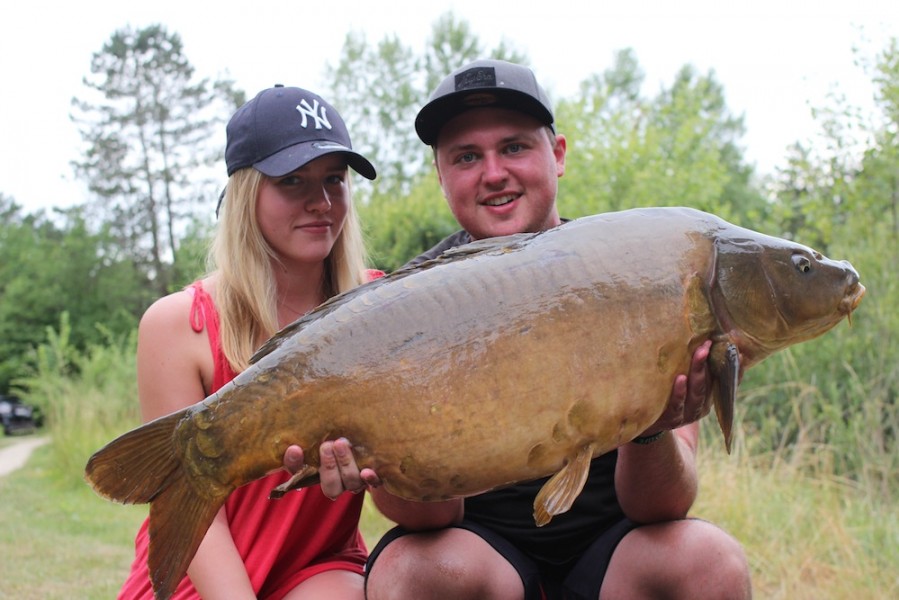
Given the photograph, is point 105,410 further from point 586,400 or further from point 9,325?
point 9,325

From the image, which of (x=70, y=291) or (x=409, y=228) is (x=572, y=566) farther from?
(x=70, y=291)

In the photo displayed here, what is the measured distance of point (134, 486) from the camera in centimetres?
198

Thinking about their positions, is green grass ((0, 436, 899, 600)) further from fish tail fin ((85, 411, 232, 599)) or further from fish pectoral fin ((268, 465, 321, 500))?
fish tail fin ((85, 411, 232, 599))

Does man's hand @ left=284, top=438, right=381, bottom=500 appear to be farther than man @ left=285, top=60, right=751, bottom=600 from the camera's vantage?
No

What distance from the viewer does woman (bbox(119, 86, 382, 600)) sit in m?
2.62

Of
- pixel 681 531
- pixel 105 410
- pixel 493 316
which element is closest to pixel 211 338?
pixel 493 316

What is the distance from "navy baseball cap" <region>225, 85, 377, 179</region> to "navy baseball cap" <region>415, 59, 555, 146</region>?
278 millimetres

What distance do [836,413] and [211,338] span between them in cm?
486

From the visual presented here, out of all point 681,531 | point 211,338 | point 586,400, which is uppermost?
point 211,338

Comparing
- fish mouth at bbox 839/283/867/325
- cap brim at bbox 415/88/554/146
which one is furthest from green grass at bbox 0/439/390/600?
fish mouth at bbox 839/283/867/325

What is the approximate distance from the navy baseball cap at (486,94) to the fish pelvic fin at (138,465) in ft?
4.30

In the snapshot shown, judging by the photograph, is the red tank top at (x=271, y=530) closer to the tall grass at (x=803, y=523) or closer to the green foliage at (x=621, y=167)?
the tall grass at (x=803, y=523)

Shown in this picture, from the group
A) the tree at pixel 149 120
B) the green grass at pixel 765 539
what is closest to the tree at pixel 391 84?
the tree at pixel 149 120

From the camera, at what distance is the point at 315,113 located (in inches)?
109
